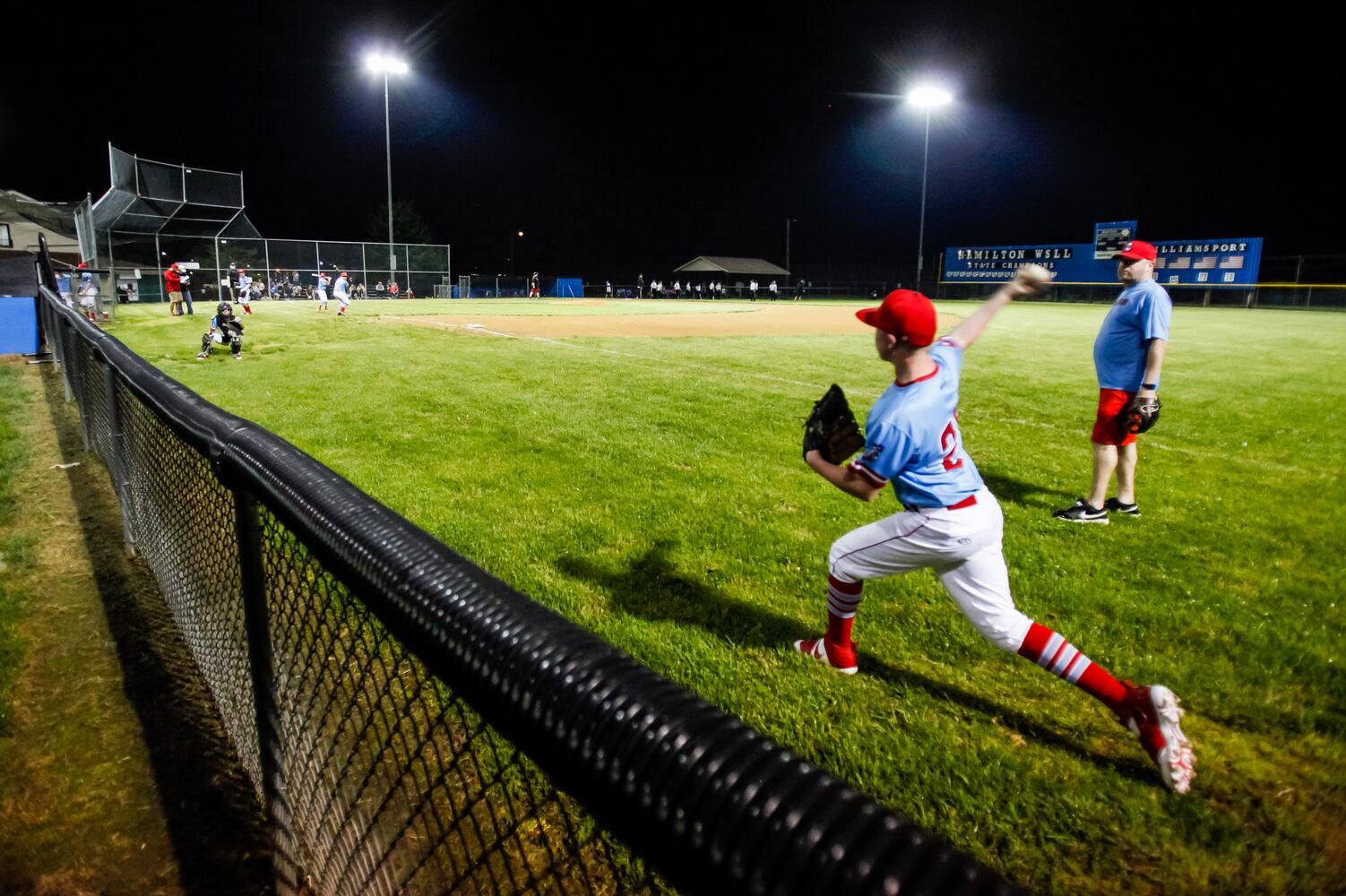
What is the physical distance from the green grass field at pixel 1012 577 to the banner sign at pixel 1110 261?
35883 mm

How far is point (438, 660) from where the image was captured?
1040mm

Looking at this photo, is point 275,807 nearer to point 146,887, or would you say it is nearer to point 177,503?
point 146,887

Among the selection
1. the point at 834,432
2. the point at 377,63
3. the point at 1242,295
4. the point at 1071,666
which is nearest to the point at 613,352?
the point at 834,432

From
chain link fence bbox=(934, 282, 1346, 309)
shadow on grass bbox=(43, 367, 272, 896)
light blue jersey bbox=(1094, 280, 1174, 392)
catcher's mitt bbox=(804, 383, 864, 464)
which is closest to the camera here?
shadow on grass bbox=(43, 367, 272, 896)

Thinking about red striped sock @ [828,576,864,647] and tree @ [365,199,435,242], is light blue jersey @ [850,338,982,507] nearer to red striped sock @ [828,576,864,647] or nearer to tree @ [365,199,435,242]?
red striped sock @ [828,576,864,647]

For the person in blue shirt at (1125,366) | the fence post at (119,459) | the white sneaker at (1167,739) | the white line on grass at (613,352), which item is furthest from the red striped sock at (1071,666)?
the white line on grass at (613,352)

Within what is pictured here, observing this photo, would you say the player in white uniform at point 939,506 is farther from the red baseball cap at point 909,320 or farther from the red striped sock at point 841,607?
the red striped sock at point 841,607

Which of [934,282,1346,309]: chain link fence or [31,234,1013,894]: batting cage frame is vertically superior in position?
[934,282,1346,309]: chain link fence

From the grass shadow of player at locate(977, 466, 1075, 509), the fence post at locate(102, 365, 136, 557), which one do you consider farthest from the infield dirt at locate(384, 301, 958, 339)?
the fence post at locate(102, 365, 136, 557)

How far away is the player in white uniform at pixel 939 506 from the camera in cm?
282

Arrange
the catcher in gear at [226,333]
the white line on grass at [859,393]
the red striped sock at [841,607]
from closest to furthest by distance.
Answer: the red striped sock at [841,607] → the white line on grass at [859,393] → the catcher in gear at [226,333]

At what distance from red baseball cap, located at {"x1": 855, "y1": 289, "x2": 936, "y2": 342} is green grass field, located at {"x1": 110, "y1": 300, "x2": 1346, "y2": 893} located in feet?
4.89

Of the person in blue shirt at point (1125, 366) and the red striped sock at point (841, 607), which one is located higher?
the person in blue shirt at point (1125, 366)

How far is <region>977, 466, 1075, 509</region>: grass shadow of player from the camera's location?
19.5 ft
